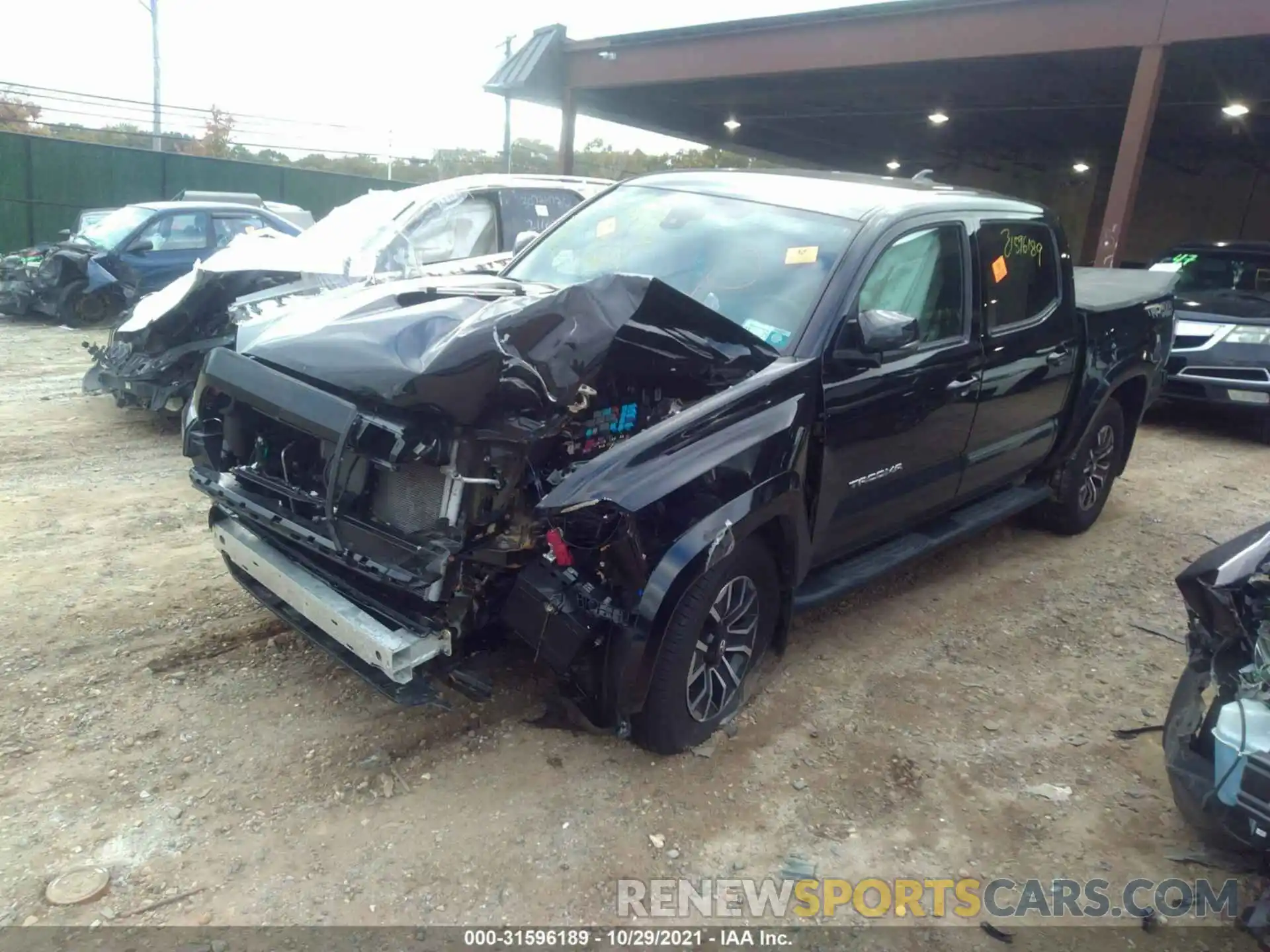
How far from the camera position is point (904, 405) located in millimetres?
3965

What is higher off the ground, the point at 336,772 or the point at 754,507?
the point at 754,507

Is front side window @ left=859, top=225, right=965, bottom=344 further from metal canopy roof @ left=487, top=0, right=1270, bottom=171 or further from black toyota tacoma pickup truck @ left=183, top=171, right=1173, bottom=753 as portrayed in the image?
metal canopy roof @ left=487, top=0, right=1270, bottom=171

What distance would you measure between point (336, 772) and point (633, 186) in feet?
9.94

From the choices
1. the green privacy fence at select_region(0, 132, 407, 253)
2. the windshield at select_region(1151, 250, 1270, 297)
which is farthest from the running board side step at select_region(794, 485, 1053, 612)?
the green privacy fence at select_region(0, 132, 407, 253)

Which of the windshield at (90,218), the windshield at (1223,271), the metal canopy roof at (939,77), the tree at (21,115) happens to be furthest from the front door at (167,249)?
the tree at (21,115)

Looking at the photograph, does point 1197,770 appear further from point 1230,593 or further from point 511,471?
point 511,471

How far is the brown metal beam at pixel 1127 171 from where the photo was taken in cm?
1012

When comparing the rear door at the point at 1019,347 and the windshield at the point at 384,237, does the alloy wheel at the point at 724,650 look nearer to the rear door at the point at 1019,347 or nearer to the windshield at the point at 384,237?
the rear door at the point at 1019,347

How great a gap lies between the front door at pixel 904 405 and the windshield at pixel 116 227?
10201 millimetres

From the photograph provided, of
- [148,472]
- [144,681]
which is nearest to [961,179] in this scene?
[148,472]

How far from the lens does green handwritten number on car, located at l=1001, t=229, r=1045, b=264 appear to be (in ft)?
15.4

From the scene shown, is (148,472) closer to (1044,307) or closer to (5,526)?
(5,526)

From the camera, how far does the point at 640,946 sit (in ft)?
8.54

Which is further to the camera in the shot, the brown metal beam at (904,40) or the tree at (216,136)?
the tree at (216,136)
